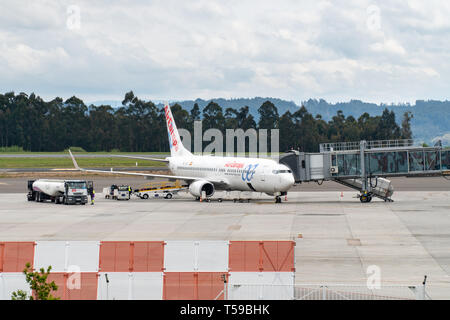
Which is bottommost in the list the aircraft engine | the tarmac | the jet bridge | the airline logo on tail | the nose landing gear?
the tarmac

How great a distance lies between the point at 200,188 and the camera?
198 feet

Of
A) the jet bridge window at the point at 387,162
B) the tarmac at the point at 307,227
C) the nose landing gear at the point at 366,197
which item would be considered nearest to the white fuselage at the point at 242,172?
the tarmac at the point at 307,227

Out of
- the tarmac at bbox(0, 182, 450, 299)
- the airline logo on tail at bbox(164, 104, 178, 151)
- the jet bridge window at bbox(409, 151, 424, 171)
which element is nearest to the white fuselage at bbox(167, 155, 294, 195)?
the tarmac at bbox(0, 182, 450, 299)

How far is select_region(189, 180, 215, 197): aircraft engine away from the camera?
60500mm

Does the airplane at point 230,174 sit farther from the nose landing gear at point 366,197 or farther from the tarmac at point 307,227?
the nose landing gear at point 366,197

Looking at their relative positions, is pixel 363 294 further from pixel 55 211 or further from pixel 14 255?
pixel 55 211

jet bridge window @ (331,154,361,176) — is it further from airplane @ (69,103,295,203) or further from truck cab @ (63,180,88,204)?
truck cab @ (63,180,88,204)

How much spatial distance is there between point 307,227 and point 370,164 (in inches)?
770

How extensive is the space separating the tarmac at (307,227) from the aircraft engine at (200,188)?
1.22m

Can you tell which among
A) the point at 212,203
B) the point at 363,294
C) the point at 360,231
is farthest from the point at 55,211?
the point at 363,294

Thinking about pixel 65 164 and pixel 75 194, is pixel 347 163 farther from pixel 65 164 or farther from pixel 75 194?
pixel 65 164

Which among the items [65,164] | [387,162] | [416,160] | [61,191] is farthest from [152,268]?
[65,164]

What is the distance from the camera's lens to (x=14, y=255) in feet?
82.1
